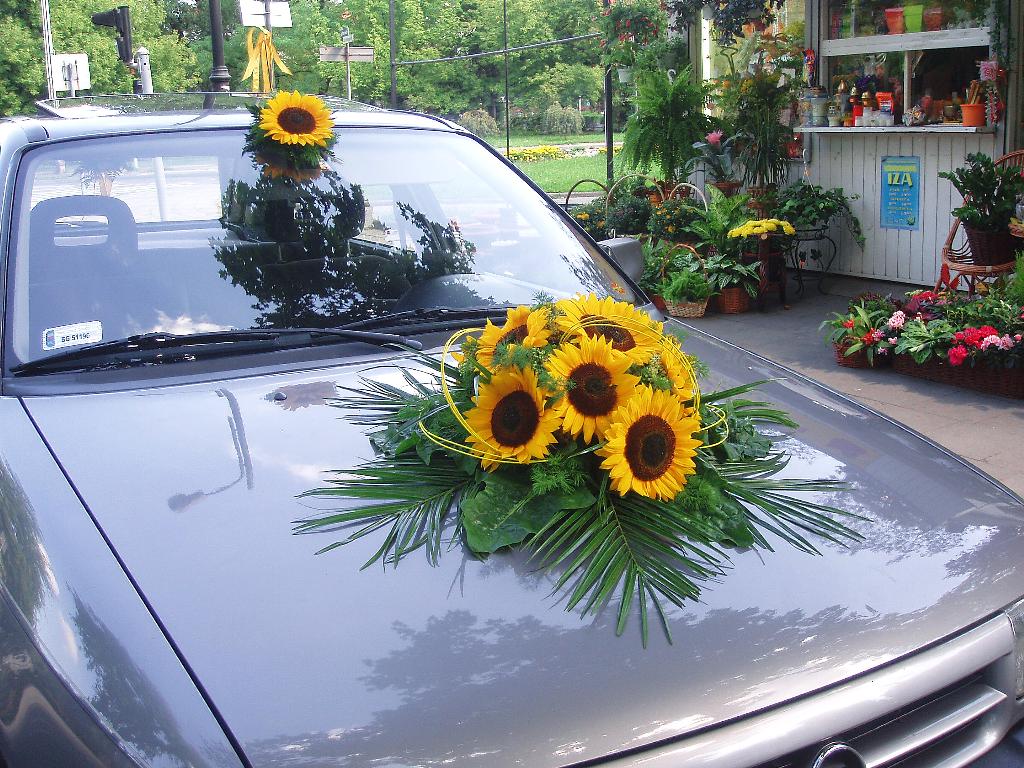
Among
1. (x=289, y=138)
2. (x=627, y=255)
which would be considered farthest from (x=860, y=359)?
(x=289, y=138)

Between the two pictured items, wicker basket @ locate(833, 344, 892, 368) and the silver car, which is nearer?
the silver car

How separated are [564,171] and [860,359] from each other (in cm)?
2342

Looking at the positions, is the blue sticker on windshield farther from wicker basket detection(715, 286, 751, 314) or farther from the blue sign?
the blue sign

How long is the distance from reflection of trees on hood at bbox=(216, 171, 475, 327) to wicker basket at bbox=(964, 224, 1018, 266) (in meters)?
5.35

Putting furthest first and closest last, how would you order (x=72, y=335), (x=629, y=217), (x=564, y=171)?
1. (x=564, y=171)
2. (x=629, y=217)
3. (x=72, y=335)

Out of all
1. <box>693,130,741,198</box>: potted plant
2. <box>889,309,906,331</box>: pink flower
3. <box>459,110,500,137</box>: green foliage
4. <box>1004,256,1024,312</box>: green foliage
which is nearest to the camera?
<box>1004,256,1024,312</box>: green foliage

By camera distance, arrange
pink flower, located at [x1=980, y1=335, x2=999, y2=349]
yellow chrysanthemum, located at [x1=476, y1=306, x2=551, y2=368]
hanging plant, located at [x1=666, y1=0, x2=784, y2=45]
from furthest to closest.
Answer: hanging plant, located at [x1=666, y1=0, x2=784, y2=45] → pink flower, located at [x1=980, y1=335, x2=999, y2=349] → yellow chrysanthemum, located at [x1=476, y1=306, x2=551, y2=368]

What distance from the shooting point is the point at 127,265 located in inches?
106

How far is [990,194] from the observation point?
7.35 meters

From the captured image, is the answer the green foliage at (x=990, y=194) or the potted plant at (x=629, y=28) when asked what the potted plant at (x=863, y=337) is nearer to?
the green foliage at (x=990, y=194)

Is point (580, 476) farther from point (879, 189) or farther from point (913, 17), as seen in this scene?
point (879, 189)

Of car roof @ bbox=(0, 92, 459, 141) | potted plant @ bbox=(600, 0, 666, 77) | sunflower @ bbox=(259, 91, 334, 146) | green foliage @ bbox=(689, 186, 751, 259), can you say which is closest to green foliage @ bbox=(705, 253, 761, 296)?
green foliage @ bbox=(689, 186, 751, 259)

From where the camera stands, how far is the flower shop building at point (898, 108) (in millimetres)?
8148

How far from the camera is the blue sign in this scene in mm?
9023
